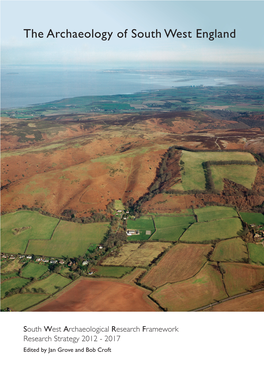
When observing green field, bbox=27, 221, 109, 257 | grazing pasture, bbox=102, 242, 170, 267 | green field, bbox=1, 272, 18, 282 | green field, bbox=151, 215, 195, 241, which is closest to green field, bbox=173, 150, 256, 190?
green field, bbox=151, 215, 195, 241

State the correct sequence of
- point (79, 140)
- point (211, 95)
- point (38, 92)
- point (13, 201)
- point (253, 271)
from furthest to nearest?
point (38, 92) → point (211, 95) → point (79, 140) → point (13, 201) → point (253, 271)

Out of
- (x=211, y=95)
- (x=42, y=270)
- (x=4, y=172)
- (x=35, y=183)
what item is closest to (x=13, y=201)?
(x=35, y=183)

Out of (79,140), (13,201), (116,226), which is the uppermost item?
(79,140)

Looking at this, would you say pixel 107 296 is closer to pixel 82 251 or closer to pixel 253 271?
pixel 82 251

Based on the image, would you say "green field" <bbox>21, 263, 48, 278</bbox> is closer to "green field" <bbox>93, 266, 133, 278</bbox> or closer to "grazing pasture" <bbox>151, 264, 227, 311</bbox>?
"green field" <bbox>93, 266, 133, 278</bbox>

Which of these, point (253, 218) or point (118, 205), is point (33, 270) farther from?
point (253, 218)
